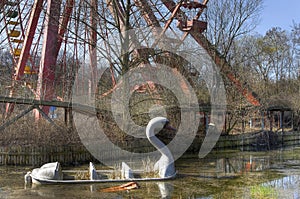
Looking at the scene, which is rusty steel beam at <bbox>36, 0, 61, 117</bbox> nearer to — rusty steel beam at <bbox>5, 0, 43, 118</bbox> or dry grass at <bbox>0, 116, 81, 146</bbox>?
rusty steel beam at <bbox>5, 0, 43, 118</bbox>

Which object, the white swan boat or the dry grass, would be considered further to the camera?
the dry grass

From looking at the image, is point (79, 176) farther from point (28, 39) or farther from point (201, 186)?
point (28, 39)

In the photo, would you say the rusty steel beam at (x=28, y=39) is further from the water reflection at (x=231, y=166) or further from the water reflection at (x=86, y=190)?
the water reflection at (x=86, y=190)

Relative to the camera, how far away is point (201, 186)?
8.55m

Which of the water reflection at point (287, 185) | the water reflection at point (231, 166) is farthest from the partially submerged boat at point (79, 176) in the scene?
the water reflection at point (287, 185)

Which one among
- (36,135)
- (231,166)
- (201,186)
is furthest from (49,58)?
(201,186)

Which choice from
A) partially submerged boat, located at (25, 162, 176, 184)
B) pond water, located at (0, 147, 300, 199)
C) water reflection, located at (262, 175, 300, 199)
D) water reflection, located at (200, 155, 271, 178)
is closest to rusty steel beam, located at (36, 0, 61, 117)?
pond water, located at (0, 147, 300, 199)

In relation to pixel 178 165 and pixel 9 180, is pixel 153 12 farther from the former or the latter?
pixel 9 180

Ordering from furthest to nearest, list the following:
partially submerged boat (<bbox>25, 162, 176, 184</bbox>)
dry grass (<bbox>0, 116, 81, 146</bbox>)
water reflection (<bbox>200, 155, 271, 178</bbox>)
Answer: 1. dry grass (<bbox>0, 116, 81, 146</bbox>)
2. water reflection (<bbox>200, 155, 271, 178</bbox>)
3. partially submerged boat (<bbox>25, 162, 176, 184</bbox>)

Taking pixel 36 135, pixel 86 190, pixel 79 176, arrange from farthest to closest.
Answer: pixel 36 135
pixel 79 176
pixel 86 190

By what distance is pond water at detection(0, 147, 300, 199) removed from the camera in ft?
25.0

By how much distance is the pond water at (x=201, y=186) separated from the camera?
7625mm

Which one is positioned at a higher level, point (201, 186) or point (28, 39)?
point (28, 39)

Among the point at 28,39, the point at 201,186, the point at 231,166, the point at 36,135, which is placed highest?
the point at 28,39
